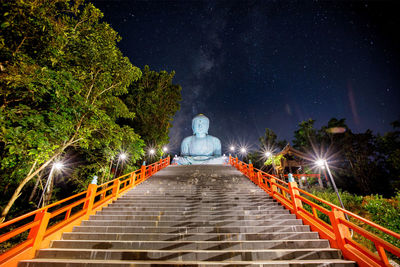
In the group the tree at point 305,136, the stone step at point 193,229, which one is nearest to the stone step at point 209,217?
the stone step at point 193,229

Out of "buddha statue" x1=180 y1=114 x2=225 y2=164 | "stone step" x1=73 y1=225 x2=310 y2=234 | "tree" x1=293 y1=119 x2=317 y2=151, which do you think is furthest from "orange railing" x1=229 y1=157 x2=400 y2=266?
"tree" x1=293 y1=119 x2=317 y2=151

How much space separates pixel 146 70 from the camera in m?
15.4

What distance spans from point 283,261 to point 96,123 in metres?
7.74

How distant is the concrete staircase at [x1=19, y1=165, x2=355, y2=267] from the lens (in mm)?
3446

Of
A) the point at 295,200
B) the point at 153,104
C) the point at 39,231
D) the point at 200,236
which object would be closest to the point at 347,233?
the point at 295,200

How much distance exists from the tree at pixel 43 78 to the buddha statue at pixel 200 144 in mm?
13230

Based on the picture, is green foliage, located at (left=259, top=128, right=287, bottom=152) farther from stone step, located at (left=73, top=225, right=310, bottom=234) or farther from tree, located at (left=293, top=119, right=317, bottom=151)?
stone step, located at (left=73, top=225, right=310, bottom=234)

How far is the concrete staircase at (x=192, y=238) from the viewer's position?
11.3 ft

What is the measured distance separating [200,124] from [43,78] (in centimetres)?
1765

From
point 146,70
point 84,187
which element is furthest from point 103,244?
point 146,70

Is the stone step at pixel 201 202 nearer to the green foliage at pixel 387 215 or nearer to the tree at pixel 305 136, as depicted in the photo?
the green foliage at pixel 387 215

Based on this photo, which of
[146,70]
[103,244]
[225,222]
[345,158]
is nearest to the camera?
[103,244]

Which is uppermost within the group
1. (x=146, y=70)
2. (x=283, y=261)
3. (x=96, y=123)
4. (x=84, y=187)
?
(x=146, y=70)

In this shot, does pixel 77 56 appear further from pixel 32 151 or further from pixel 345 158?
pixel 345 158
